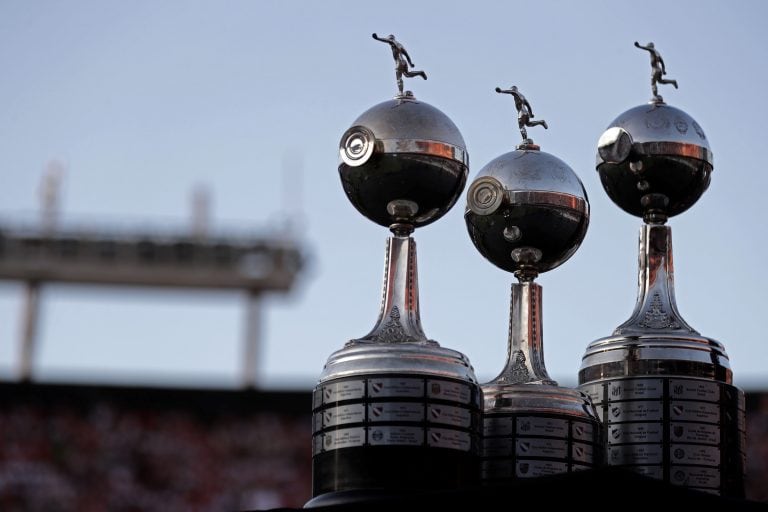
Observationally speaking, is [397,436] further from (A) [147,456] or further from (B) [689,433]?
(A) [147,456]

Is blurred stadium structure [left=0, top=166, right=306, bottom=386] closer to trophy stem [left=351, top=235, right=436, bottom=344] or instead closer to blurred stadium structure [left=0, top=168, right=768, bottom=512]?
blurred stadium structure [left=0, top=168, right=768, bottom=512]

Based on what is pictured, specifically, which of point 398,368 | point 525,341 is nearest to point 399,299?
point 398,368

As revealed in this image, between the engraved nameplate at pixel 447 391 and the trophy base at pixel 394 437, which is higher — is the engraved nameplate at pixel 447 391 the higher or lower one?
the higher one

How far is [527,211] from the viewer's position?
3.56 meters

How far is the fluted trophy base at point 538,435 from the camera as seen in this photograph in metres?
3.32

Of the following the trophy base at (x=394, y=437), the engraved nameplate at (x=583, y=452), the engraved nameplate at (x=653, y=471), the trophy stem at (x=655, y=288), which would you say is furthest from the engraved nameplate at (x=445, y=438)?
the trophy stem at (x=655, y=288)

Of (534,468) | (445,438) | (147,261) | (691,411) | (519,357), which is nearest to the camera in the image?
(445,438)

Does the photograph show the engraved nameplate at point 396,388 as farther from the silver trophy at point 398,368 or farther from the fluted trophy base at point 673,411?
the fluted trophy base at point 673,411

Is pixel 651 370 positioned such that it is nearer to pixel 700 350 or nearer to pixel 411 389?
pixel 700 350

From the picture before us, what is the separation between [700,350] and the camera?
3480 mm

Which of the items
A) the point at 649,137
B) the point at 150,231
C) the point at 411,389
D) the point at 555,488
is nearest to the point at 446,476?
the point at 411,389

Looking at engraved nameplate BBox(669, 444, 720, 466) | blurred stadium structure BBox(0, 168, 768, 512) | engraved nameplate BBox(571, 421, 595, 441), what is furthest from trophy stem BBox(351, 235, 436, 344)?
blurred stadium structure BBox(0, 168, 768, 512)

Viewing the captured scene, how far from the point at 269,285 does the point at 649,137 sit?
2117 centimetres

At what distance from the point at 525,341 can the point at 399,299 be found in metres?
0.32
